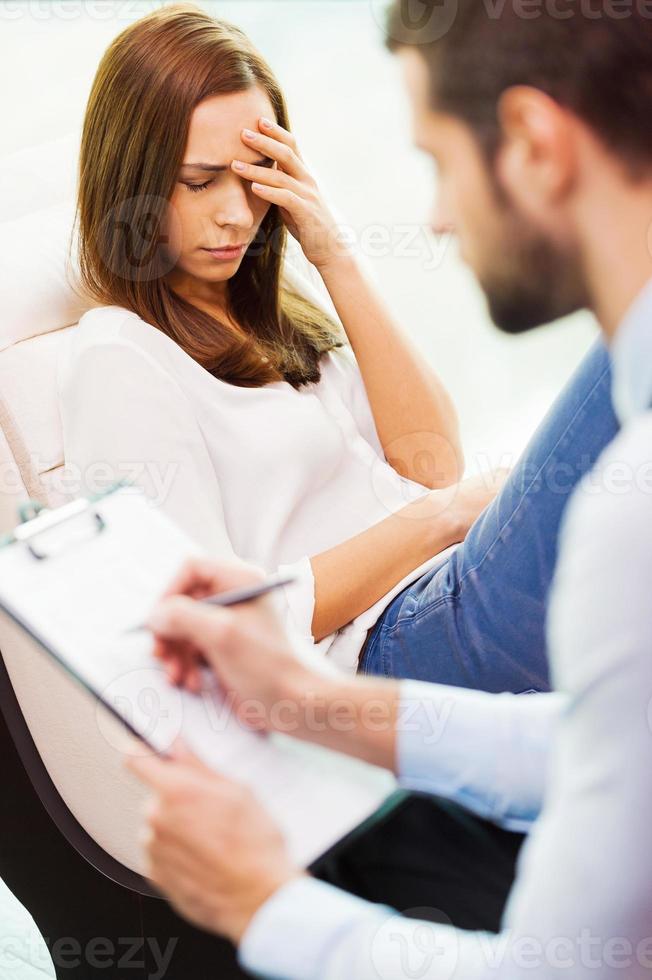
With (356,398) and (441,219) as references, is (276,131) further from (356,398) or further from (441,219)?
(441,219)

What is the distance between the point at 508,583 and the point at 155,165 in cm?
47

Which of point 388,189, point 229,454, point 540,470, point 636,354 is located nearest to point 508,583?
point 540,470

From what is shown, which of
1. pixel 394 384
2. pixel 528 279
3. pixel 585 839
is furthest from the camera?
pixel 394 384

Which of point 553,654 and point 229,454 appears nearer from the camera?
point 553,654

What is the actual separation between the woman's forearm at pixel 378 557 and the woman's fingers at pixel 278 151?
34 cm

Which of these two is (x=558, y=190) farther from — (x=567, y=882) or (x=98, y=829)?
(x=98, y=829)

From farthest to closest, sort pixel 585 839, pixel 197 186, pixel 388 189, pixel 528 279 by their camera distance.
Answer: pixel 388 189 < pixel 197 186 < pixel 528 279 < pixel 585 839

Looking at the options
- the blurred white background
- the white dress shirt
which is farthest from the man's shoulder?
the blurred white background

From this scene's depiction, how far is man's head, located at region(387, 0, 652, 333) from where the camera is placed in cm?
54

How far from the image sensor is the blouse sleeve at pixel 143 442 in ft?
2.87

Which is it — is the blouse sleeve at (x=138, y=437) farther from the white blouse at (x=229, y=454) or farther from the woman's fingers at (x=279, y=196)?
the woman's fingers at (x=279, y=196)

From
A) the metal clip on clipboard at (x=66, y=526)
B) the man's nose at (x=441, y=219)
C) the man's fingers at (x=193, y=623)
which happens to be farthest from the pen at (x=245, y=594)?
the man's nose at (x=441, y=219)

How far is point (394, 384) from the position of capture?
1.12m

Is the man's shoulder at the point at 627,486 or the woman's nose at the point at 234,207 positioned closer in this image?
the man's shoulder at the point at 627,486
